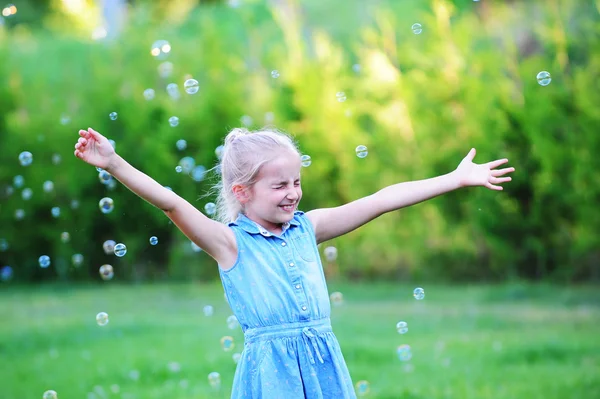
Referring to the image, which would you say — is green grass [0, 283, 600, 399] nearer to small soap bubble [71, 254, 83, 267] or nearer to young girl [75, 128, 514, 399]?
small soap bubble [71, 254, 83, 267]

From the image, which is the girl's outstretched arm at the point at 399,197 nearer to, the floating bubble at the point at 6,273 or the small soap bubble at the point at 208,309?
the small soap bubble at the point at 208,309

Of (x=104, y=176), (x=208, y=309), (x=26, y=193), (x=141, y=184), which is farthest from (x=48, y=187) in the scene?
(x=141, y=184)

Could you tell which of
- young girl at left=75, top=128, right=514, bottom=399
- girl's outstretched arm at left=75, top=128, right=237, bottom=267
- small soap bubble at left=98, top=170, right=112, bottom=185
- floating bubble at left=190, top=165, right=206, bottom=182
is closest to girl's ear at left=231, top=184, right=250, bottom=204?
young girl at left=75, top=128, right=514, bottom=399

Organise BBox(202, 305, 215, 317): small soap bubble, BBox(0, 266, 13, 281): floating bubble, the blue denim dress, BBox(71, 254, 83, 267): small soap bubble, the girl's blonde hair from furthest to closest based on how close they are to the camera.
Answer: BBox(0, 266, 13, 281): floating bubble
BBox(71, 254, 83, 267): small soap bubble
BBox(202, 305, 215, 317): small soap bubble
the girl's blonde hair
the blue denim dress

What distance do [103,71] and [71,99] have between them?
760 mm

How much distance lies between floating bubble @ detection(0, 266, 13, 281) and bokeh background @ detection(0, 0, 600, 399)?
0.03 m

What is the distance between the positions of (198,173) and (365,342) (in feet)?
11.6

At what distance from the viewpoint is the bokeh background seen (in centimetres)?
692

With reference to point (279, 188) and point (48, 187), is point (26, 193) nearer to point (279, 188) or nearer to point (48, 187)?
point (48, 187)

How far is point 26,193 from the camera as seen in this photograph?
35.6ft

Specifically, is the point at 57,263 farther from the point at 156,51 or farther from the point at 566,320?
the point at 156,51

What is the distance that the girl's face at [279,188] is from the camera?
2.76 meters

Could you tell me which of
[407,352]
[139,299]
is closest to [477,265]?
[139,299]

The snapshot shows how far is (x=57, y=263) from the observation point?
1181cm
